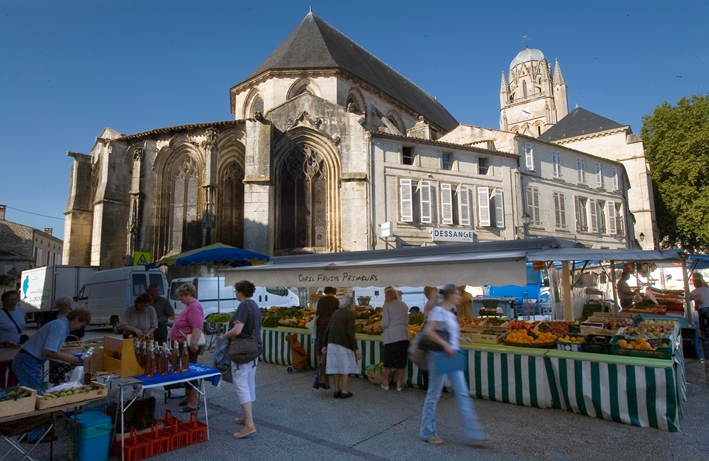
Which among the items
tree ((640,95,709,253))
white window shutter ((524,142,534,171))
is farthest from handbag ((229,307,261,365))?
tree ((640,95,709,253))

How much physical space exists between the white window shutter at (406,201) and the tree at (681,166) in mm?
23037

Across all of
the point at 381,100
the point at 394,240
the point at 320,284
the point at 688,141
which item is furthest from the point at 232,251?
the point at 688,141

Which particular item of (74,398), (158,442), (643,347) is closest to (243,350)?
(158,442)

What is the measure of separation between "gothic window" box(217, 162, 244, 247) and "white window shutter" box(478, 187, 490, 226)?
36.6 feet

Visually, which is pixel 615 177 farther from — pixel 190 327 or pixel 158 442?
pixel 158 442

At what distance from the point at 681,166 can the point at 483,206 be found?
19556mm

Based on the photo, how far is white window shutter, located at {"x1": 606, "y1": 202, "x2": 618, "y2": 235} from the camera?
25.8m

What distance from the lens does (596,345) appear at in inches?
208

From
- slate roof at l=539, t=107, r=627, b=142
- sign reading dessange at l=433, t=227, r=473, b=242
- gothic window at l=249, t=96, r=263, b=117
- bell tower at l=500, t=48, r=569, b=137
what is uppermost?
bell tower at l=500, t=48, r=569, b=137

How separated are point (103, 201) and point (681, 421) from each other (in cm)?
2274

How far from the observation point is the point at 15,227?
134 ft

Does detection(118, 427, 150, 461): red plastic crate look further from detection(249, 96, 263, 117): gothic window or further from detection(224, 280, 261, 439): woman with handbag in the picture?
detection(249, 96, 263, 117): gothic window

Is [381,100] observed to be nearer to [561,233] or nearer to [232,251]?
[561,233]

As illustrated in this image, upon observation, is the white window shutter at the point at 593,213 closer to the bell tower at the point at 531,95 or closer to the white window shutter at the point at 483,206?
the white window shutter at the point at 483,206
